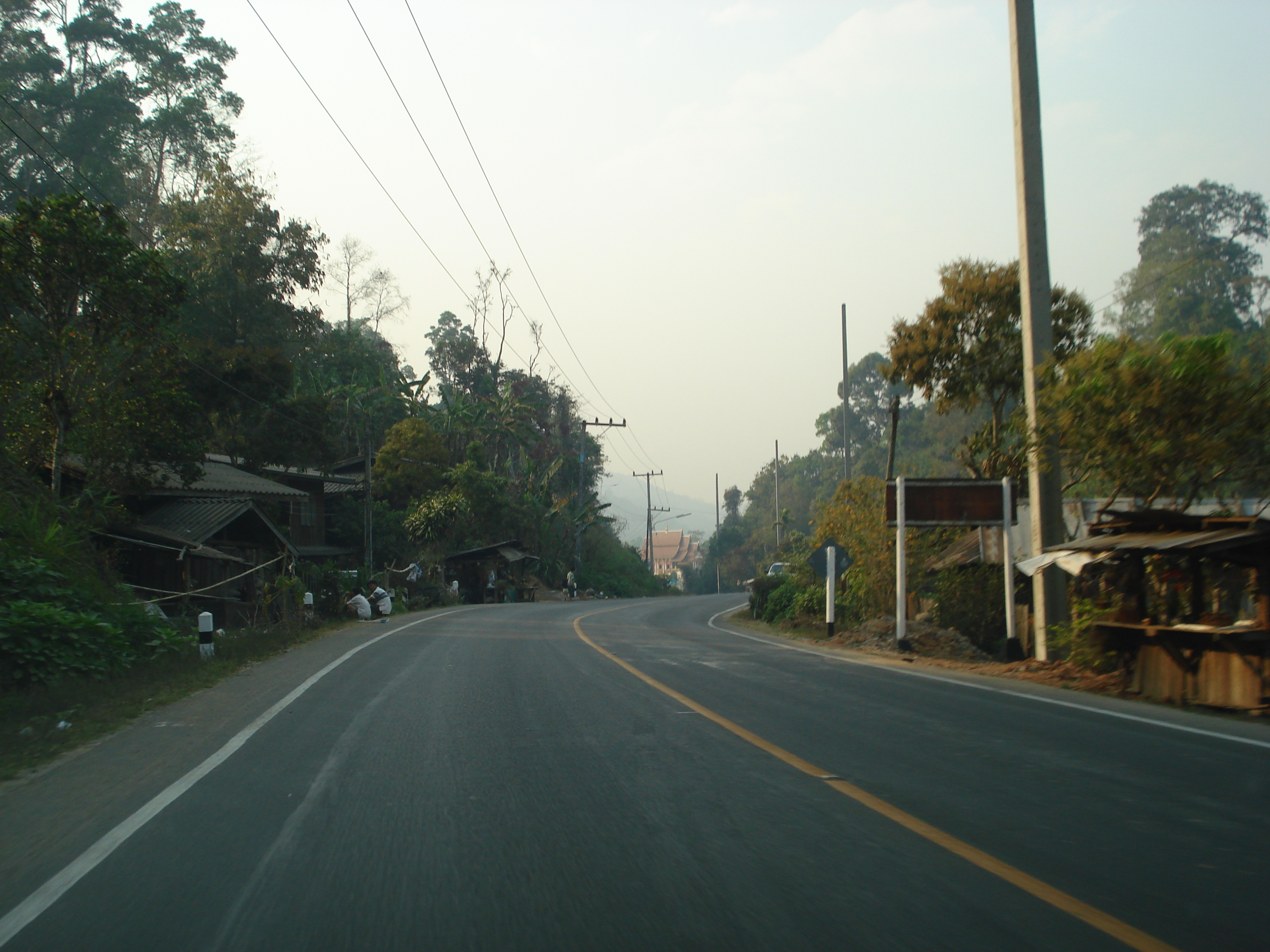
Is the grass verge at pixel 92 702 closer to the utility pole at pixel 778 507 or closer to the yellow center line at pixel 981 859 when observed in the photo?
the yellow center line at pixel 981 859

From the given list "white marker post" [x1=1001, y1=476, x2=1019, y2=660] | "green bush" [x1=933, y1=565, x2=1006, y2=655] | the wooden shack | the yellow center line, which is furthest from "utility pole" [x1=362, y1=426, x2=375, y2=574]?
the yellow center line

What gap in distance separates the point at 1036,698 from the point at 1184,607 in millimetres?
4225

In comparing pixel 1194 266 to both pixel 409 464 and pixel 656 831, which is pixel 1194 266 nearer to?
pixel 409 464

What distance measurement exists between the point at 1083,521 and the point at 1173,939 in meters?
17.5

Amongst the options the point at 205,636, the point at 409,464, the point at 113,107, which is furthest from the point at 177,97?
the point at 205,636

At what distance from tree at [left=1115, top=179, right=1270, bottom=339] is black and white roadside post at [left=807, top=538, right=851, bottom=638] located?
38.5m

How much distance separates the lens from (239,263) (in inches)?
1645

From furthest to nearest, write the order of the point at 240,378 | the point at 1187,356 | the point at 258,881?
the point at 240,378, the point at 1187,356, the point at 258,881

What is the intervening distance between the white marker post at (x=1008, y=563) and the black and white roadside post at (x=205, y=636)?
485 inches

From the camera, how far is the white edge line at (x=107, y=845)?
13.9 feet

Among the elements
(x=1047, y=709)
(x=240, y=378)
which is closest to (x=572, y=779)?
(x=1047, y=709)

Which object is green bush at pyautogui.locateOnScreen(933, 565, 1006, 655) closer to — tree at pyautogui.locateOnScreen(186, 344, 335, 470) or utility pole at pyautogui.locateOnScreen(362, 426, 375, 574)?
tree at pyautogui.locateOnScreen(186, 344, 335, 470)

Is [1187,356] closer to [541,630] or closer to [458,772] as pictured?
[458,772]

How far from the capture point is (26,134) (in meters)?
50.8
